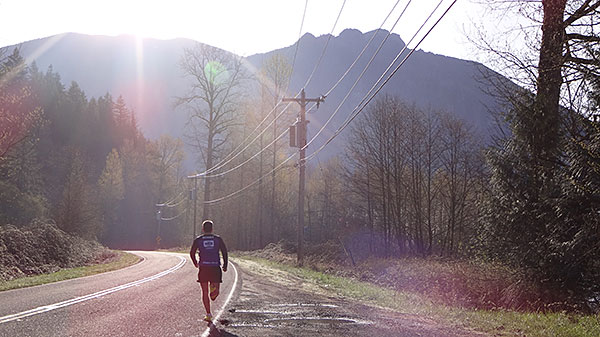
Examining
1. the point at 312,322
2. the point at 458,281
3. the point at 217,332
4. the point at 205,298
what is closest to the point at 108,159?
the point at 458,281

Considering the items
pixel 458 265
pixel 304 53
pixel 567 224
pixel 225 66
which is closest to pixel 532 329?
pixel 567 224

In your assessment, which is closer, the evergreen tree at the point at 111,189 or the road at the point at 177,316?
the road at the point at 177,316

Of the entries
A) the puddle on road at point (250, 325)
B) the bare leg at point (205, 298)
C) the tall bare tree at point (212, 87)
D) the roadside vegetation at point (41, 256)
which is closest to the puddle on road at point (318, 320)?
the puddle on road at point (250, 325)

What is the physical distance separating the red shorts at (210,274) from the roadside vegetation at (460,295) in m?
4.69

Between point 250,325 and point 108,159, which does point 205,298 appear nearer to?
point 250,325

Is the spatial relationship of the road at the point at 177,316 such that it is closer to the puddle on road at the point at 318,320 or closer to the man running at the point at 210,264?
the puddle on road at the point at 318,320

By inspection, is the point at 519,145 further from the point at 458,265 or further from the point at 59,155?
the point at 59,155

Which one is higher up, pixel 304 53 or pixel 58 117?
pixel 304 53

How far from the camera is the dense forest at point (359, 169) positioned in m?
13.7

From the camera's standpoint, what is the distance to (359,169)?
127 feet

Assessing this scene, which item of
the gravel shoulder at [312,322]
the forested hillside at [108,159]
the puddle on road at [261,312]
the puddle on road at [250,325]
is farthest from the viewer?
the forested hillside at [108,159]

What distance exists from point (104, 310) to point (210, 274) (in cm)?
214

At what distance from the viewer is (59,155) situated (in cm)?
7325

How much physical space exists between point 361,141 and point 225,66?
16.1m
